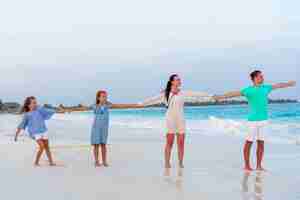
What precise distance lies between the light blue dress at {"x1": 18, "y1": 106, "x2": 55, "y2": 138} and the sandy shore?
2.24 feet

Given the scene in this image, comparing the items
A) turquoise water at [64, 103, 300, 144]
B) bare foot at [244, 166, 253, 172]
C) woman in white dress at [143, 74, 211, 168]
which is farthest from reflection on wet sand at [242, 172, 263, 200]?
turquoise water at [64, 103, 300, 144]

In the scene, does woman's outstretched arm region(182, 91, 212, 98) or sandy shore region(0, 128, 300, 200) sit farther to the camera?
woman's outstretched arm region(182, 91, 212, 98)

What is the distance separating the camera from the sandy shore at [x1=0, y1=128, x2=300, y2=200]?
247 inches

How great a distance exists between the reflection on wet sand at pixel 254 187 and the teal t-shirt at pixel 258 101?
39.6 inches

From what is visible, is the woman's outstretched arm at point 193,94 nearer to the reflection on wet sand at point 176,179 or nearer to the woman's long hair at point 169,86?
the woman's long hair at point 169,86

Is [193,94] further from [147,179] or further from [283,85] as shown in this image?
[147,179]

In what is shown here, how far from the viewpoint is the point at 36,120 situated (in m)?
9.55

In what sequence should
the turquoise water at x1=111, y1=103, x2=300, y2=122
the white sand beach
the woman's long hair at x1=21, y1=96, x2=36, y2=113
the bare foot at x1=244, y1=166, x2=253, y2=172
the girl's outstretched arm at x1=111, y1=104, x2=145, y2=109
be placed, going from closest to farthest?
the white sand beach
the bare foot at x1=244, y1=166, x2=253, y2=172
the girl's outstretched arm at x1=111, y1=104, x2=145, y2=109
the woman's long hair at x1=21, y1=96, x2=36, y2=113
the turquoise water at x1=111, y1=103, x2=300, y2=122

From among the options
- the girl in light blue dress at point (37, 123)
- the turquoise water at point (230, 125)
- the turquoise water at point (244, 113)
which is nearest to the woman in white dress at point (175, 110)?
the girl in light blue dress at point (37, 123)

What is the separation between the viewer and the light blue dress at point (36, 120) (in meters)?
9.53

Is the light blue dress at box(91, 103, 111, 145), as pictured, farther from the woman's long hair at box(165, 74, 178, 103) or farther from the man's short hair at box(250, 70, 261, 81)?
the man's short hair at box(250, 70, 261, 81)

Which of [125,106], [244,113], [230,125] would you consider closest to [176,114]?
[125,106]

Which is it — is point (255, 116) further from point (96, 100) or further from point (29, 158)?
point (29, 158)

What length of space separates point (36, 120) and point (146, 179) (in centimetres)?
299
